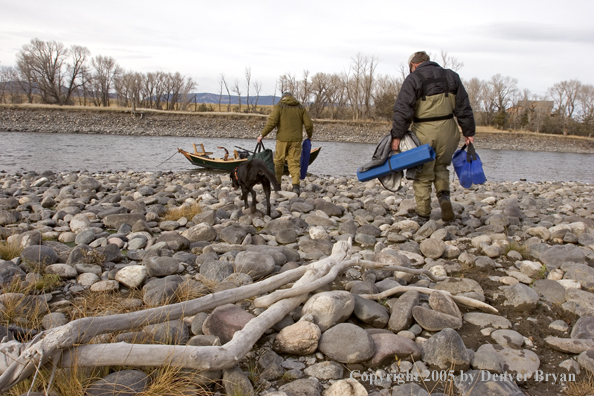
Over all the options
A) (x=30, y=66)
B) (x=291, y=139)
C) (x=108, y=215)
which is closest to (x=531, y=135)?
(x=291, y=139)

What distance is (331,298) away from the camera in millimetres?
2596

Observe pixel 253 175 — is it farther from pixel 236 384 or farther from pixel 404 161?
pixel 236 384

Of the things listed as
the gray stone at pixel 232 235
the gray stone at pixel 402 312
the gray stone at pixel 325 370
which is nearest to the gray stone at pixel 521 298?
the gray stone at pixel 402 312

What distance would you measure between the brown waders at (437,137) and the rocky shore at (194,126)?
124 ft

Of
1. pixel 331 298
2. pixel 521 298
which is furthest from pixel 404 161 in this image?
pixel 331 298

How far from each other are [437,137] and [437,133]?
5 cm

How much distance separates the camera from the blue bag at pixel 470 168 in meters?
5.14

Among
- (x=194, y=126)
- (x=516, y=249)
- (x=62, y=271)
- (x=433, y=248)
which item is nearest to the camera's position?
(x=62, y=271)

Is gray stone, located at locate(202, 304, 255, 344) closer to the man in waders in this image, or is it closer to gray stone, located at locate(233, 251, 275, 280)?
gray stone, located at locate(233, 251, 275, 280)

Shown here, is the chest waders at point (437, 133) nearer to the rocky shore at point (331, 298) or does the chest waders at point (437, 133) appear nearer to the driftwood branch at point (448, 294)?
the rocky shore at point (331, 298)

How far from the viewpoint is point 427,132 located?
493cm

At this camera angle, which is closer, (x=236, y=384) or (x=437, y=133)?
(x=236, y=384)

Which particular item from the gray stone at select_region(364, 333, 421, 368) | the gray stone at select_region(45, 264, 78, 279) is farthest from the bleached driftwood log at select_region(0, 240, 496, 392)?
the gray stone at select_region(45, 264, 78, 279)

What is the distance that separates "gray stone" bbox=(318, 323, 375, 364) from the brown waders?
10.3 ft
